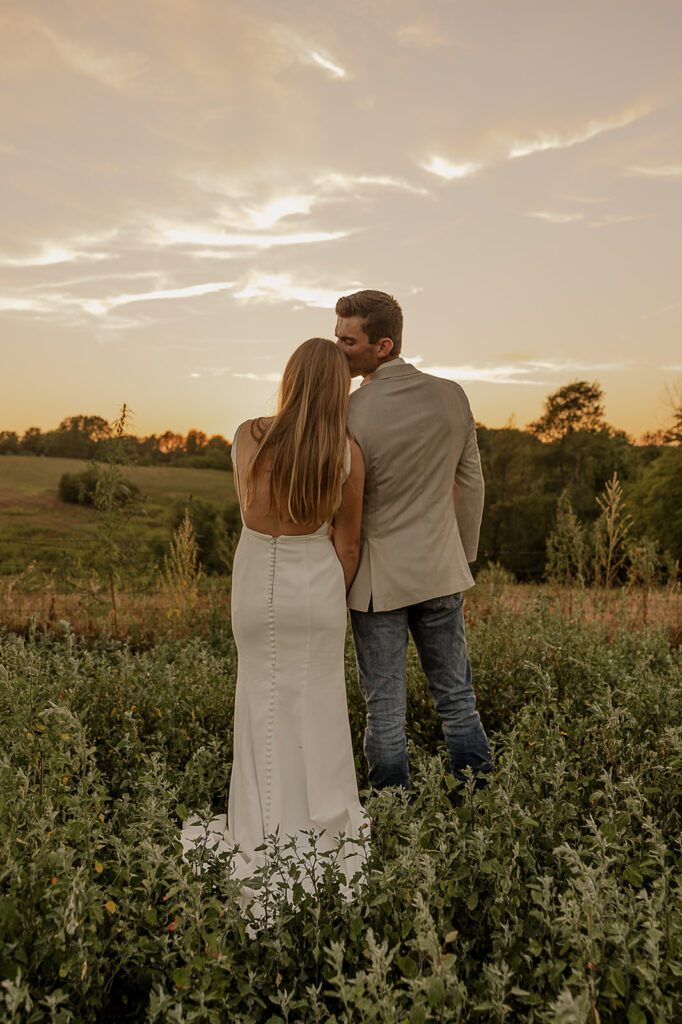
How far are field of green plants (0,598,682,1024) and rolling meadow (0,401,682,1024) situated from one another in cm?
1

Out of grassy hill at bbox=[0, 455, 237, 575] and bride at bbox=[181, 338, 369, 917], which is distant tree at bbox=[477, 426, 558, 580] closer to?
grassy hill at bbox=[0, 455, 237, 575]

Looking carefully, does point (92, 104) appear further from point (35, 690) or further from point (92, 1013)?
point (92, 1013)

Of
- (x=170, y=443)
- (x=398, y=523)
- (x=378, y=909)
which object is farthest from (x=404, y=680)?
(x=170, y=443)

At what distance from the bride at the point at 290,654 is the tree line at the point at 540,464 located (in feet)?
11.3

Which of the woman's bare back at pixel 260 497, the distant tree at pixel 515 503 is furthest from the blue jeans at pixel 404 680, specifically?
the distant tree at pixel 515 503

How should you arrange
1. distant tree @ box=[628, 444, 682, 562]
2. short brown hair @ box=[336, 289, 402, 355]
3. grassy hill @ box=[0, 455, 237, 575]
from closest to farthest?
short brown hair @ box=[336, 289, 402, 355], grassy hill @ box=[0, 455, 237, 575], distant tree @ box=[628, 444, 682, 562]

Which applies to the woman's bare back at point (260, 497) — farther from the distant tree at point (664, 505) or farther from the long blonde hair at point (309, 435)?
the distant tree at point (664, 505)

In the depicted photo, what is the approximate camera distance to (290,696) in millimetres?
2863

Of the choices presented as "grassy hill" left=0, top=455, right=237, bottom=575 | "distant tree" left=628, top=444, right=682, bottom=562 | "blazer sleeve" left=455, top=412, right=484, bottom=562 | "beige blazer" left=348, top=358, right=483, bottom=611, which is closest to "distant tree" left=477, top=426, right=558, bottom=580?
"distant tree" left=628, top=444, right=682, bottom=562

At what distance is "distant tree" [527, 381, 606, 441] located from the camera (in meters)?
36.8

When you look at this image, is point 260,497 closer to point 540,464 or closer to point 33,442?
point 33,442

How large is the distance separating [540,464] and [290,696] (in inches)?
1234

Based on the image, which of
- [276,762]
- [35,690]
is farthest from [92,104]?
[276,762]

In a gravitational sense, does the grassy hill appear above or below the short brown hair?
below
